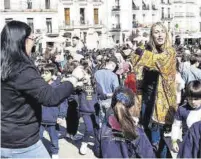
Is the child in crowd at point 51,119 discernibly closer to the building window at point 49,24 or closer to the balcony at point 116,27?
the building window at point 49,24

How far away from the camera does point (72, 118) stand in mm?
8172

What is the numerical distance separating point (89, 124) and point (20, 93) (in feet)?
13.2

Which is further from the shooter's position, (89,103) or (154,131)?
(89,103)

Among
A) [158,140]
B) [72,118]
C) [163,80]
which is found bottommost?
[72,118]

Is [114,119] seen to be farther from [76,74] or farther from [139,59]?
[139,59]

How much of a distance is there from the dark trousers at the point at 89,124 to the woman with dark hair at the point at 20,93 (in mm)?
3799

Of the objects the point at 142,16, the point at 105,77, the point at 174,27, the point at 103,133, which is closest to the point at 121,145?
the point at 103,133

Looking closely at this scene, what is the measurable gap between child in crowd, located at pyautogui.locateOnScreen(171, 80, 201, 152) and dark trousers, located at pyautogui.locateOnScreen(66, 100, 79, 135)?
3.38m

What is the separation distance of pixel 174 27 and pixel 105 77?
5749 centimetres

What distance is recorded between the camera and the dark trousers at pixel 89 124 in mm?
7129

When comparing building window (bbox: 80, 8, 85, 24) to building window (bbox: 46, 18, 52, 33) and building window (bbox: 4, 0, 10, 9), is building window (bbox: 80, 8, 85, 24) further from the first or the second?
building window (bbox: 4, 0, 10, 9)

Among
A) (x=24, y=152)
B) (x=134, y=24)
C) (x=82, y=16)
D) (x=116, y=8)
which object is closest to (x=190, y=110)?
(x=24, y=152)

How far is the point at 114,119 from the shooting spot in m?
3.77

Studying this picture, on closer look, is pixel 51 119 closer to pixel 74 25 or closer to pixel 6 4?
pixel 6 4
